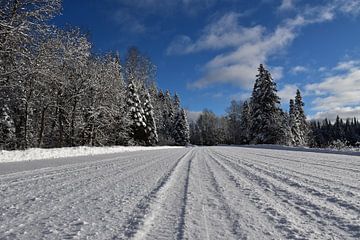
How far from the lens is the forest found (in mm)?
17891

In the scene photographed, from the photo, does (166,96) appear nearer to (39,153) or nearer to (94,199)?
(39,153)

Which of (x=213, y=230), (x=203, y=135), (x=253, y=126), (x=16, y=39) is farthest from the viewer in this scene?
(x=203, y=135)

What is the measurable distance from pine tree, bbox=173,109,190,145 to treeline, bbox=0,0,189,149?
106 ft

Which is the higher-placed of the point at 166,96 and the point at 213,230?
the point at 166,96

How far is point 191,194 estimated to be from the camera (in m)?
5.33

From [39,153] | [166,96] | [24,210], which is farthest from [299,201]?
[166,96]

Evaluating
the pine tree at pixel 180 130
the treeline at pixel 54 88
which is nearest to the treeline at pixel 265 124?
the pine tree at pixel 180 130

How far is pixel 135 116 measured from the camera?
48094mm

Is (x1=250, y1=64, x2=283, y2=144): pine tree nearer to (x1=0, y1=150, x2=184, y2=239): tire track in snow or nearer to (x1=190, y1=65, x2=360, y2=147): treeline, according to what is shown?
(x1=190, y1=65, x2=360, y2=147): treeline

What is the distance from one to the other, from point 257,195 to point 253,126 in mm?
49461

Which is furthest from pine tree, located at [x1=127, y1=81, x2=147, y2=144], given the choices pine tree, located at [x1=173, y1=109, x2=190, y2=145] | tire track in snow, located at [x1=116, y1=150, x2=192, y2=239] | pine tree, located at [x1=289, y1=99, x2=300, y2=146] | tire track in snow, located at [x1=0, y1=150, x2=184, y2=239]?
tire track in snow, located at [x1=116, y1=150, x2=192, y2=239]

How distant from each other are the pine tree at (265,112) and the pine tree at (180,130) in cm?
3299

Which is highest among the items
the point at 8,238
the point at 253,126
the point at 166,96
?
the point at 166,96

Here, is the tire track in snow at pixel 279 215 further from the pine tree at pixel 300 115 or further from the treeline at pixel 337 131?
the treeline at pixel 337 131
